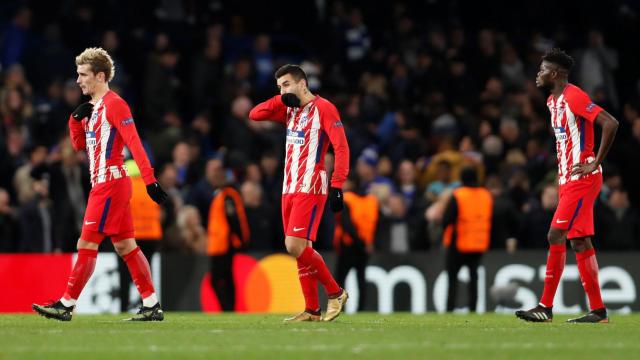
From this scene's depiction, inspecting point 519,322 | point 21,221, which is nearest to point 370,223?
point 21,221

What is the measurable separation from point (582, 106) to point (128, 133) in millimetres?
3994

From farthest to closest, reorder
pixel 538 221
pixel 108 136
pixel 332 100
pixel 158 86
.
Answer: pixel 332 100 < pixel 158 86 < pixel 538 221 < pixel 108 136

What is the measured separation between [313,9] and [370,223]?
7455mm

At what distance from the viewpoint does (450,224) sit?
61.8ft

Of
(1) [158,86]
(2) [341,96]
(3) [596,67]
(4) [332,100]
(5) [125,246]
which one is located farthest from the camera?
(3) [596,67]

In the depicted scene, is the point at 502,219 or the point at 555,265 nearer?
the point at 555,265

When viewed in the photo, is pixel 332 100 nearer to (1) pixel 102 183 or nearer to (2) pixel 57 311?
(1) pixel 102 183

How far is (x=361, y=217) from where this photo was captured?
19.7 meters

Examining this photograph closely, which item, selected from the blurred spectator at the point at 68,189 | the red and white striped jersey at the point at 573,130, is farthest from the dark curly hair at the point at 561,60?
the blurred spectator at the point at 68,189

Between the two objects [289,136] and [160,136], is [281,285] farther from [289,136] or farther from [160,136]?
[289,136]

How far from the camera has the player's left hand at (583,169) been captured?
12992 mm

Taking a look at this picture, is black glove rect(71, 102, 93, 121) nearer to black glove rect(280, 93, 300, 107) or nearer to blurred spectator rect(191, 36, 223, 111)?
black glove rect(280, 93, 300, 107)

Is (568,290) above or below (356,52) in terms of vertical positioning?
below

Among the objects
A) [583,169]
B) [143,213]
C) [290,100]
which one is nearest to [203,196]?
[143,213]
